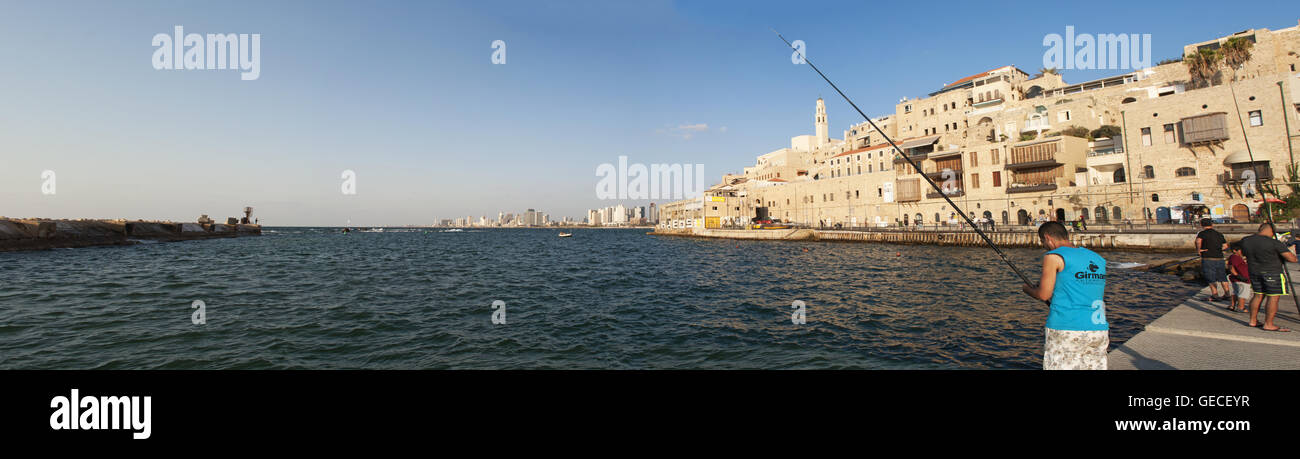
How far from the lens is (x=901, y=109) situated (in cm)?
7912

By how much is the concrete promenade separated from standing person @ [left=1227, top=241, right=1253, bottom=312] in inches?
11.9

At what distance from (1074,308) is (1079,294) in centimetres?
14

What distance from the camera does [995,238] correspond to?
41.7 m

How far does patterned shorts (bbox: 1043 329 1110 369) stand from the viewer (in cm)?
423

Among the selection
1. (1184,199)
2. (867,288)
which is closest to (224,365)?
(867,288)

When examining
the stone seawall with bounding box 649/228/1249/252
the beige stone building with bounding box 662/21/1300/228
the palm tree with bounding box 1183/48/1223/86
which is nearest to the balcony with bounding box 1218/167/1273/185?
the beige stone building with bounding box 662/21/1300/228

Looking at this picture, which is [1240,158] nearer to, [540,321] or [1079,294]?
[1079,294]

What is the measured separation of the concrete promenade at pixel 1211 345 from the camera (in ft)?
18.4

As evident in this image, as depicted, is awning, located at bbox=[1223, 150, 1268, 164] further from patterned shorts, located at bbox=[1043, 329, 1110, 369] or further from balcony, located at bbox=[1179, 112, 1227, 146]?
patterned shorts, located at bbox=[1043, 329, 1110, 369]
